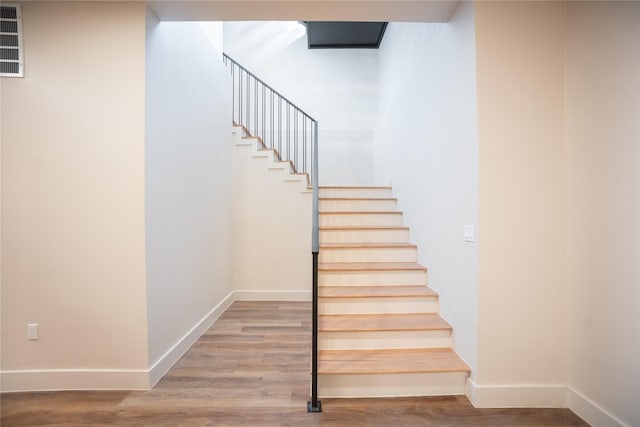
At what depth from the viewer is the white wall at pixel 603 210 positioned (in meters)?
1.69

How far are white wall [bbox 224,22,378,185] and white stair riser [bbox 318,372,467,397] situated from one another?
404cm

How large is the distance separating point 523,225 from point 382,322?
1.25 m

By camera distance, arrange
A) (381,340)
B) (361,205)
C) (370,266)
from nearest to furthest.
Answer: (381,340) → (370,266) → (361,205)

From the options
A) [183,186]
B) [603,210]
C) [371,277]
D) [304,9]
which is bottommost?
[371,277]

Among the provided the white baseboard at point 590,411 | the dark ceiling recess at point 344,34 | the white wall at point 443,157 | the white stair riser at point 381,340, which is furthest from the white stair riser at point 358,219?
the dark ceiling recess at point 344,34

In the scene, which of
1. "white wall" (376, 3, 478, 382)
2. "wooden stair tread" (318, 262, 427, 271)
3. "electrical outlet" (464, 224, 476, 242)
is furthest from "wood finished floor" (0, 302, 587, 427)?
"electrical outlet" (464, 224, 476, 242)

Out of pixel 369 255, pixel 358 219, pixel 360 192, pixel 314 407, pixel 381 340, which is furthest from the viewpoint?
pixel 360 192

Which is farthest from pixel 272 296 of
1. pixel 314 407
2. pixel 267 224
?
pixel 314 407

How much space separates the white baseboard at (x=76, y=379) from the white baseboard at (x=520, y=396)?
7.55ft

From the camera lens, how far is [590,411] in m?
1.95

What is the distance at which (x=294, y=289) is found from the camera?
15.3ft

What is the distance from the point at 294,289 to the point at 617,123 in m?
3.85

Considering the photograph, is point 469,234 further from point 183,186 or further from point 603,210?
point 183,186

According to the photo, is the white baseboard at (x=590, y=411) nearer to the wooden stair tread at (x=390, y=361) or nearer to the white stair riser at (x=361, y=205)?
the wooden stair tread at (x=390, y=361)
